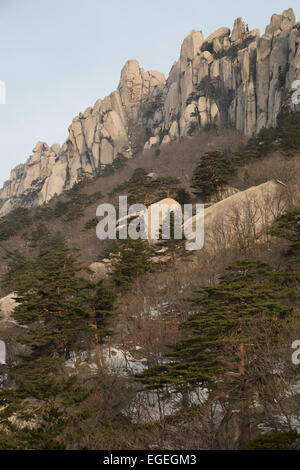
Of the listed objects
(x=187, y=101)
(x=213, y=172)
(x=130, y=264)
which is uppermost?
(x=187, y=101)

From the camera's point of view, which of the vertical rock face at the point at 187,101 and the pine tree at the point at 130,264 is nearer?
the pine tree at the point at 130,264

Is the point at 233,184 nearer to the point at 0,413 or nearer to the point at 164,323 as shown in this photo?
the point at 164,323

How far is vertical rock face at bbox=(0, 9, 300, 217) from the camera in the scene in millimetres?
56156

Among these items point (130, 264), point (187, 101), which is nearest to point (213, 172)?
point (130, 264)

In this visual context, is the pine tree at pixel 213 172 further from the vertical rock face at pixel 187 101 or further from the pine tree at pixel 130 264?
the vertical rock face at pixel 187 101

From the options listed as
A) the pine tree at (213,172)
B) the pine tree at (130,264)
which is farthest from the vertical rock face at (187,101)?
the pine tree at (130,264)

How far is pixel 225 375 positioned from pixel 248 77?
57.9 metres

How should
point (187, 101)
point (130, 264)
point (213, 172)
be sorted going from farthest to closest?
point (187, 101) < point (213, 172) < point (130, 264)

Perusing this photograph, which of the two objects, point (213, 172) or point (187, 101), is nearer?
point (213, 172)

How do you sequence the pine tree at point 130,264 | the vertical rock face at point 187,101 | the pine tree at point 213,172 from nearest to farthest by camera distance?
1. the pine tree at point 130,264
2. the pine tree at point 213,172
3. the vertical rock face at point 187,101

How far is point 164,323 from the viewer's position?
17.2 meters

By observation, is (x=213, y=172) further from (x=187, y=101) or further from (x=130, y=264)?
(x=187, y=101)

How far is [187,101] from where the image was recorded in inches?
2825

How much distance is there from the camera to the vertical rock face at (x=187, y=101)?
56.2 m
